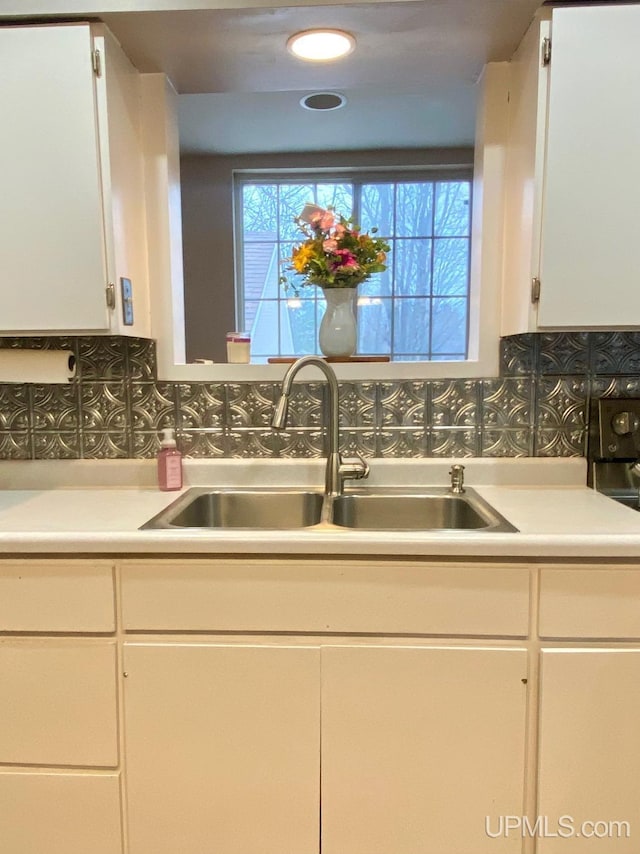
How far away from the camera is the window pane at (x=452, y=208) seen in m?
2.74

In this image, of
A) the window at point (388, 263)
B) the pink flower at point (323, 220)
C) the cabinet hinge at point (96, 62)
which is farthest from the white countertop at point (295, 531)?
the window at point (388, 263)

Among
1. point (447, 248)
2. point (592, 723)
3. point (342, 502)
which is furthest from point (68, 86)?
point (447, 248)

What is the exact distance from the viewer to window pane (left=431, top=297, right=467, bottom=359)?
2.83 metres

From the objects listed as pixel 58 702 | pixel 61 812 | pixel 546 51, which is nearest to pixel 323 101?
pixel 546 51

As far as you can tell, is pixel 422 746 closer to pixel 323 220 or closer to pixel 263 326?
pixel 323 220

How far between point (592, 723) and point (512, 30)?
159 centimetres

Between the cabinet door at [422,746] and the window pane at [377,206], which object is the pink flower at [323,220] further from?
the window pane at [377,206]

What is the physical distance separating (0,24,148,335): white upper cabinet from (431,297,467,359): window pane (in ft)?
6.16

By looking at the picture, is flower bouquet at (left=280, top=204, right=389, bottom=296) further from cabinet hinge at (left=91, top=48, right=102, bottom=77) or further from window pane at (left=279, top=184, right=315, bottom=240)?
window pane at (left=279, top=184, right=315, bottom=240)

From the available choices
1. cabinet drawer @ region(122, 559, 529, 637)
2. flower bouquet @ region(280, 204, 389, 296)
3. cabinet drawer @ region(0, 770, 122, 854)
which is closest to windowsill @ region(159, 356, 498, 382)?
flower bouquet @ region(280, 204, 389, 296)

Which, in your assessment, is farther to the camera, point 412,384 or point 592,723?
point 412,384

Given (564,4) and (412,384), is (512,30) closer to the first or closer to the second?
(564,4)

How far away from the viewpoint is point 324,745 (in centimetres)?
111

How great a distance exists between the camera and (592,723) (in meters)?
1.08
